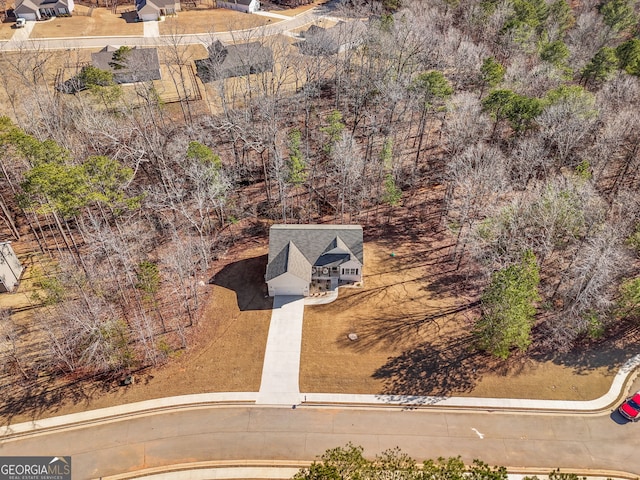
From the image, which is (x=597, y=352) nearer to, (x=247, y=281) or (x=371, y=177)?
(x=371, y=177)

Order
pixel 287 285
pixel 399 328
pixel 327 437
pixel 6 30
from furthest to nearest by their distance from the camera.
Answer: pixel 6 30 → pixel 287 285 → pixel 399 328 → pixel 327 437

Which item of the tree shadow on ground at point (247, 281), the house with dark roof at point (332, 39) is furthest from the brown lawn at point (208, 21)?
the tree shadow on ground at point (247, 281)

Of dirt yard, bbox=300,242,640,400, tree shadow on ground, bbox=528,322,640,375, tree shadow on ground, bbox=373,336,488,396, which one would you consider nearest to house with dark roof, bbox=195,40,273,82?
dirt yard, bbox=300,242,640,400

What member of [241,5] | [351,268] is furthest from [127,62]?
[351,268]

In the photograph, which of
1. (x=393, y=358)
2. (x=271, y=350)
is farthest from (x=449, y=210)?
(x=271, y=350)

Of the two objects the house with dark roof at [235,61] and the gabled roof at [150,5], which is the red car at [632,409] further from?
the gabled roof at [150,5]
